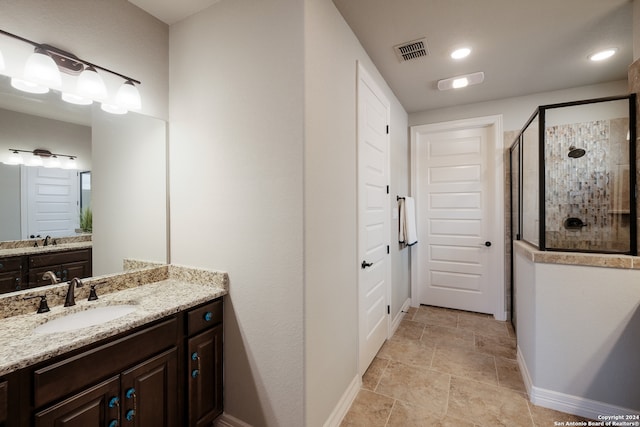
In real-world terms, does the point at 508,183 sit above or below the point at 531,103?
below

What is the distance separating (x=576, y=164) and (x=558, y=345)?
1285mm

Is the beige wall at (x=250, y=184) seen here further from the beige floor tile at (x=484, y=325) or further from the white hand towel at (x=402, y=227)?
the beige floor tile at (x=484, y=325)

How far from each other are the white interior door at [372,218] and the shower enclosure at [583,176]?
1.19 m

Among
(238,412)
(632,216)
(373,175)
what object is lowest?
(238,412)

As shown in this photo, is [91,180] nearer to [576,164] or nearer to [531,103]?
[576,164]

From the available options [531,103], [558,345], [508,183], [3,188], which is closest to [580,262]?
[558,345]

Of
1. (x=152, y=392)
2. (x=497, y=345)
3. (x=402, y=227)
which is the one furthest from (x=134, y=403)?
(x=497, y=345)

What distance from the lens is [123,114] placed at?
5.87 ft

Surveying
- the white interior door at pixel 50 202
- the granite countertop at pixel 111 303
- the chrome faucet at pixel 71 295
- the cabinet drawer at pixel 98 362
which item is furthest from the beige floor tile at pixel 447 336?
the white interior door at pixel 50 202

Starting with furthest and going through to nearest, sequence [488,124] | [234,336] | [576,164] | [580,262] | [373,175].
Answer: [488,124], [373,175], [576,164], [580,262], [234,336]

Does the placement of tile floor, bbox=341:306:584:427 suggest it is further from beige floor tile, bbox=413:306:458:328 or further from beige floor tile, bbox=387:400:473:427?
beige floor tile, bbox=413:306:458:328

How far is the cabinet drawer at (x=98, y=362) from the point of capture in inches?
39.2

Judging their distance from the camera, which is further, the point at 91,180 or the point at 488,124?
the point at 488,124

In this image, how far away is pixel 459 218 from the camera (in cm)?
358
